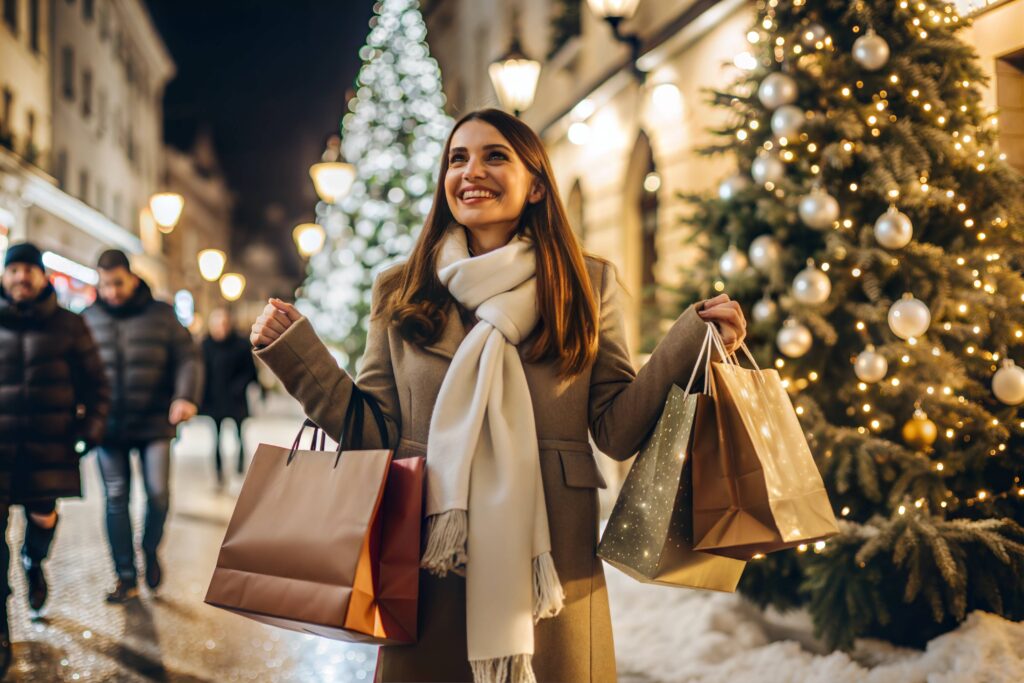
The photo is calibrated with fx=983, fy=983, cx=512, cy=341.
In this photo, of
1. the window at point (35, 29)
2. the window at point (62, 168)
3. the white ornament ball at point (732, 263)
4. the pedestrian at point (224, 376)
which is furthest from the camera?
the window at point (62, 168)

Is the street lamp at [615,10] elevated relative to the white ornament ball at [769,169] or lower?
elevated

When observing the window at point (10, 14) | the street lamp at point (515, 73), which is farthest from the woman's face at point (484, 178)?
the window at point (10, 14)

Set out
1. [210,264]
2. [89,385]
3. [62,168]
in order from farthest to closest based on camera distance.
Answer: [62,168] → [210,264] → [89,385]

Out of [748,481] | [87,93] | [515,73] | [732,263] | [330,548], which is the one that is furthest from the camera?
[87,93]

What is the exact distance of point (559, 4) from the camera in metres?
14.5

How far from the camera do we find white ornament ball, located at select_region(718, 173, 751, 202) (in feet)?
18.6

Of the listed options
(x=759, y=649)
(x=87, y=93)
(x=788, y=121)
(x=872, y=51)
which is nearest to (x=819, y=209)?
(x=788, y=121)

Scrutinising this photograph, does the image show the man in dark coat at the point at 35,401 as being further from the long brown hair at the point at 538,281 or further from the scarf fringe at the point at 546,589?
the scarf fringe at the point at 546,589

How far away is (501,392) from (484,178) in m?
0.65

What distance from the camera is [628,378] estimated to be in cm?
300

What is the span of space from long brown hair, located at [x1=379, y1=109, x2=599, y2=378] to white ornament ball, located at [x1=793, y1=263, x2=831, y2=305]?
2410 millimetres

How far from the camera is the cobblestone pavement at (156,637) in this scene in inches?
198

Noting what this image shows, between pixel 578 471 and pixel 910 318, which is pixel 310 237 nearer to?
pixel 910 318

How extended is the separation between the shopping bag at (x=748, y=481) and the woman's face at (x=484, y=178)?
794 millimetres
